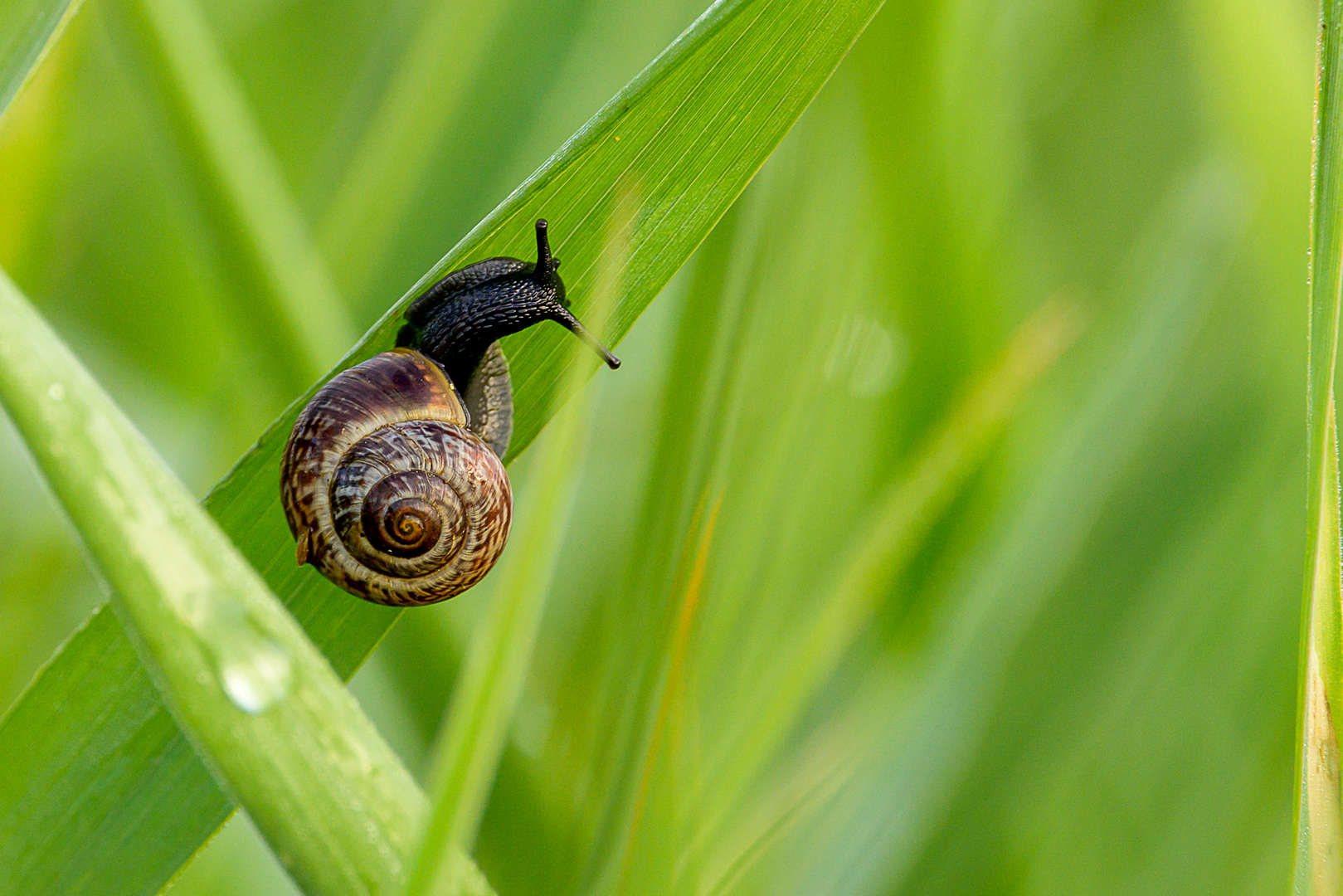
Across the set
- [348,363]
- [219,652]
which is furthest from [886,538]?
[219,652]

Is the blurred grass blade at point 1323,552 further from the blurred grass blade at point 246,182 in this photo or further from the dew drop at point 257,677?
the blurred grass blade at point 246,182

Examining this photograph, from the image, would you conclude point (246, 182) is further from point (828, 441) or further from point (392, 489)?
point (828, 441)

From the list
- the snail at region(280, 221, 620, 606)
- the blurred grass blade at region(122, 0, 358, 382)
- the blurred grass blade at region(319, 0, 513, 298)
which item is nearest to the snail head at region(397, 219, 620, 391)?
the snail at region(280, 221, 620, 606)

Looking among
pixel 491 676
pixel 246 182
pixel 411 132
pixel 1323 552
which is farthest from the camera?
pixel 411 132

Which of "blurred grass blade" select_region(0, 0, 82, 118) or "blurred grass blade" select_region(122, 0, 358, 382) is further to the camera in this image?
"blurred grass blade" select_region(122, 0, 358, 382)

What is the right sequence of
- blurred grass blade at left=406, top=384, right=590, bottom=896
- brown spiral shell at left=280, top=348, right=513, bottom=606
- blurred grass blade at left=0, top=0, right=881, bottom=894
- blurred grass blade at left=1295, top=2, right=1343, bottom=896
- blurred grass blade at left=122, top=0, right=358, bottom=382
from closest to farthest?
blurred grass blade at left=406, top=384, right=590, bottom=896 → blurred grass blade at left=1295, top=2, right=1343, bottom=896 → blurred grass blade at left=0, top=0, right=881, bottom=894 → brown spiral shell at left=280, top=348, right=513, bottom=606 → blurred grass blade at left=122, top=0, right=358, bottom=382

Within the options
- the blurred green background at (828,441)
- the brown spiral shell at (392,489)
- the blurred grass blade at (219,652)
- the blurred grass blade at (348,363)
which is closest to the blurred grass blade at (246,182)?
the blurred green background at (828,441)

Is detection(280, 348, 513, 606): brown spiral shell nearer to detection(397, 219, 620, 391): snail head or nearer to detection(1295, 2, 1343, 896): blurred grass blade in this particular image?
detection(397, 219, 620, 391): snail head
